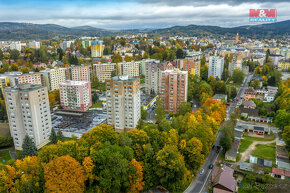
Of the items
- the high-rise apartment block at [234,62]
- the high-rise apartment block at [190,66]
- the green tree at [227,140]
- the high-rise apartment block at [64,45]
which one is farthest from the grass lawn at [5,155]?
the high-rise apartment block at [64,45]

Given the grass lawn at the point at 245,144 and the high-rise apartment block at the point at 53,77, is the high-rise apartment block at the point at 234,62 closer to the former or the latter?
the grass lawn at the point at 245,144

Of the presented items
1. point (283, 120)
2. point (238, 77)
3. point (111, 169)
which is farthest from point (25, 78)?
point (238, 77)

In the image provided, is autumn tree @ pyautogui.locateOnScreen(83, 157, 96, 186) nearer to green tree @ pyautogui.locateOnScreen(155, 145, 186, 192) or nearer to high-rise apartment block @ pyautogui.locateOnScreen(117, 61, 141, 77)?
green tree @ pyautogui.locateOnScreen(155, 145, 186, 192)

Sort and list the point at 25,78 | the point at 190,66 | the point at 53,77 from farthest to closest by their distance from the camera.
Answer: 1. the point at 190,66
2. the point at 53,77
3. the point at 25,78

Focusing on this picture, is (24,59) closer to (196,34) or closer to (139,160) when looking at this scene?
(139,160)

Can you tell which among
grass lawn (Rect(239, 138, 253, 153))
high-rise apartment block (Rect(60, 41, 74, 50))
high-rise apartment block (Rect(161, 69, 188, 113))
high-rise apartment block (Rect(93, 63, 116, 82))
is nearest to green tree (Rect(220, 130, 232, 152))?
grass lawn (Rect(239, 138, 253, 153))

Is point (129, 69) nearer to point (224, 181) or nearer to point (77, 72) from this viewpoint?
point (77, 72)

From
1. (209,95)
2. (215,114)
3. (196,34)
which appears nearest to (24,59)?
(209,95)
